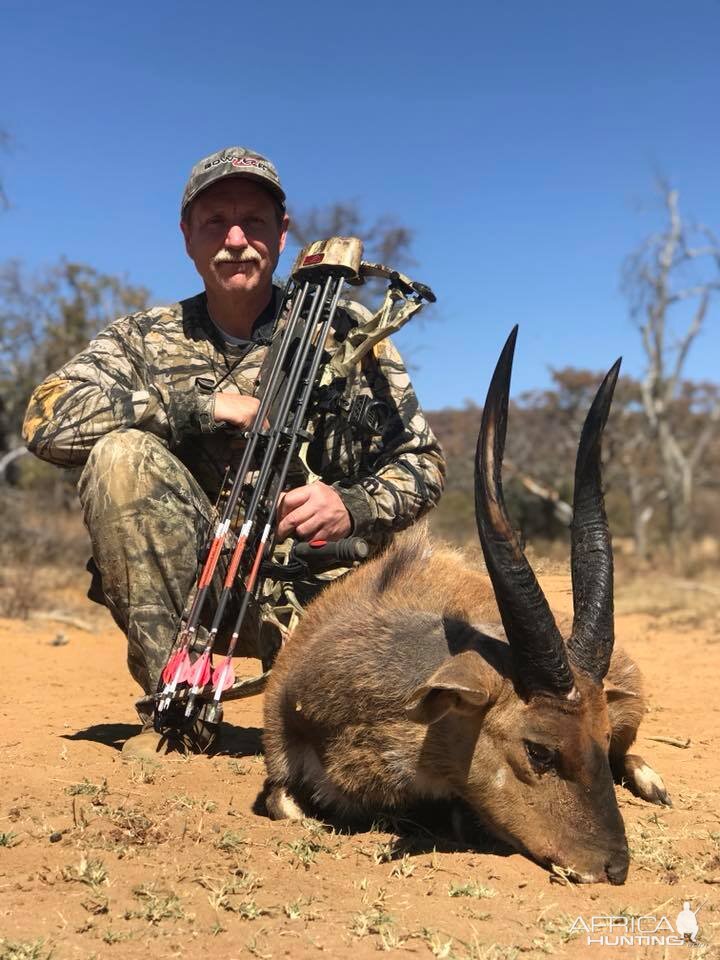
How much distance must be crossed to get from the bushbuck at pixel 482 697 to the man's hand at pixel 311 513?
1.41 feet

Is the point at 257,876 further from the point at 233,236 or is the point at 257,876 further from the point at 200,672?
the point at 233,236

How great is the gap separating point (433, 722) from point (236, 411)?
1922 millimetres

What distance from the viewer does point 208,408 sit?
4668mm

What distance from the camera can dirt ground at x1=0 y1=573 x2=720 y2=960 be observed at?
266cm

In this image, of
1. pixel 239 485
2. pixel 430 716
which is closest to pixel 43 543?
pixel 239 485

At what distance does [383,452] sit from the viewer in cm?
522

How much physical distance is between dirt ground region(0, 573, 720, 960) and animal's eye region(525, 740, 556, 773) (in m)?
0.33

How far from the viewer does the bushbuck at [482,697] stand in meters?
3.19

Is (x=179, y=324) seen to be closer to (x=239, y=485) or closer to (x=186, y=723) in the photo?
(x=239, y=485)

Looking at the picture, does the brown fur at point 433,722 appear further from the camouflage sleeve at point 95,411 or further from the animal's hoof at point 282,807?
the camouflage sleeve at point 95,411

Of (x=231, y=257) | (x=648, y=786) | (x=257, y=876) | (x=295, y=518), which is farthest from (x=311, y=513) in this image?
(x=648, y=786)

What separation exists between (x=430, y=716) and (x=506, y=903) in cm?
64

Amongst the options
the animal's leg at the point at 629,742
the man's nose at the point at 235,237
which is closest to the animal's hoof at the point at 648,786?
the animal's leg at the point at 629,742

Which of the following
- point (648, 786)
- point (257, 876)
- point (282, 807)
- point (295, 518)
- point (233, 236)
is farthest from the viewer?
point (233, 236)
